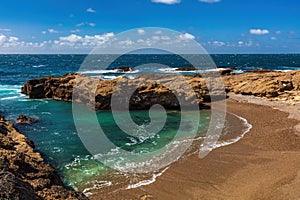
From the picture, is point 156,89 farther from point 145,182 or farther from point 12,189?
point 12,189

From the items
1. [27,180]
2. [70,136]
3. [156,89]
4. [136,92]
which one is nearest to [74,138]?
[70,136]

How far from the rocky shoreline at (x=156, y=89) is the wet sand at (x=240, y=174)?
441 inches

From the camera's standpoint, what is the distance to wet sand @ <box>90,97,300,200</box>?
465 inches

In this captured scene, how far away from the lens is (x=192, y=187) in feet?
41.1

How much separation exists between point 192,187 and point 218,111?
16067mm

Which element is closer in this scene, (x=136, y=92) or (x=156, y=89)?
(x=136, y=92)

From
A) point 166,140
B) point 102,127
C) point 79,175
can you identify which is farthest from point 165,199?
point 102,127

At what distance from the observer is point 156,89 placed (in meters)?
29.2

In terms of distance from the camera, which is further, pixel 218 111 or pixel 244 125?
pixel 218 111

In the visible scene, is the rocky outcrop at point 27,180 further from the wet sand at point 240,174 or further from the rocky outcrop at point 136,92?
the rocky outcrop at point 136,92

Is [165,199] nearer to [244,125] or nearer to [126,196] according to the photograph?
[126,196]

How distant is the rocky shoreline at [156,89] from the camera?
28.9 meters

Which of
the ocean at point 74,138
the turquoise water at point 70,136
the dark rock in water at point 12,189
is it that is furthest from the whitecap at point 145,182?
the dark rock in water at point 12,189

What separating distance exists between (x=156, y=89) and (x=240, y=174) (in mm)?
16554
